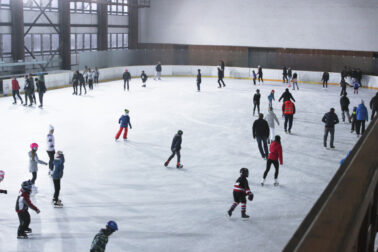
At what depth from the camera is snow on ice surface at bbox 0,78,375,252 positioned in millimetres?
9477

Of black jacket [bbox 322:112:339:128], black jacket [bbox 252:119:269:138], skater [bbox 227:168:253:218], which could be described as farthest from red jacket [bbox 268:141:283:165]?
black jacket [bbox 322:112:339:128]

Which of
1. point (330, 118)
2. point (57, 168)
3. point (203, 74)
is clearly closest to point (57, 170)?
point (57, 168)

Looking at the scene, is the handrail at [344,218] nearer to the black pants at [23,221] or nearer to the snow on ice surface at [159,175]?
the snow on ice surface at [159,175]

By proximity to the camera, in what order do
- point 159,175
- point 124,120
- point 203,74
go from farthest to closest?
point 203,74
point 124,120
point 159,175

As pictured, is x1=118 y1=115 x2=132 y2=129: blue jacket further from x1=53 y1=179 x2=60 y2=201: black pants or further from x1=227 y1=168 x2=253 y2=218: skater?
x1=227 y1=168 x2=253 y2=218: skater

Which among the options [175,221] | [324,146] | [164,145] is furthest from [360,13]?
[175,221]

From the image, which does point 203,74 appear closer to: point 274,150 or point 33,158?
point 274,150

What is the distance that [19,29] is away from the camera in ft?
95.1

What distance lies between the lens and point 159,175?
1373 centimetres

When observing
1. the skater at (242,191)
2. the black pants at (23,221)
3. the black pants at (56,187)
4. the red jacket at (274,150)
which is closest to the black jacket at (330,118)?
the red jacket at (274,150)

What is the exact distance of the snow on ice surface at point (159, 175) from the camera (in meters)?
9.48

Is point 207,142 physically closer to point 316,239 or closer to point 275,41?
point 316,239

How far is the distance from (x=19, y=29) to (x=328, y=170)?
2201cm

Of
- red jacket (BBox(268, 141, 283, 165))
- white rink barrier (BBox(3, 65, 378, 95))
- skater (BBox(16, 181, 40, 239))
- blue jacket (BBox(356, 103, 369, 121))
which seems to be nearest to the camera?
skater (BBox(16, 181, 40, 239))
